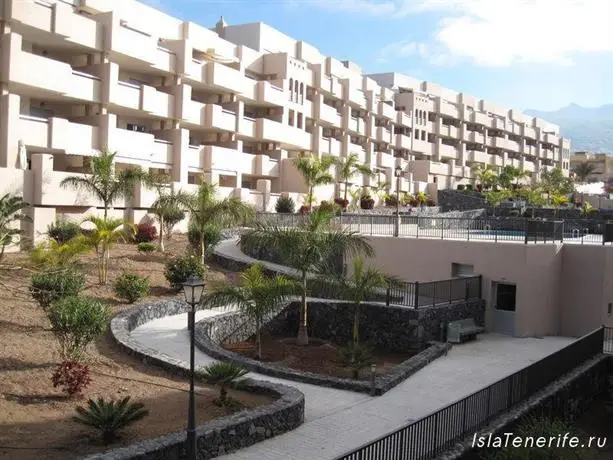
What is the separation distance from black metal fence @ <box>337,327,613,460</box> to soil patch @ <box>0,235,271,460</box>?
3.49 m

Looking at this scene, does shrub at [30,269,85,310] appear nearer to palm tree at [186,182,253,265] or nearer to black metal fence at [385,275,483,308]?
palm tree at [186,182,253,265]

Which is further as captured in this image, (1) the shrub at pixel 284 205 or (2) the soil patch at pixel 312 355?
(1) the shrub at pixel 284 205

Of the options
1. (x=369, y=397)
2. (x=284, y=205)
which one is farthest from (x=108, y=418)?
(x=284, y=205)

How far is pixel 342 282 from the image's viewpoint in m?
19.6

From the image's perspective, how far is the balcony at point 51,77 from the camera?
1077 inches

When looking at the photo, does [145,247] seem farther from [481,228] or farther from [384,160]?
[384,160]

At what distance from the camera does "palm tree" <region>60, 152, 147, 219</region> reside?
26.0 metres

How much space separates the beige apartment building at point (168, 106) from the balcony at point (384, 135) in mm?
186

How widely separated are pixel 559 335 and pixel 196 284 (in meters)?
17.8

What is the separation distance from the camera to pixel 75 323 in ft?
42.1

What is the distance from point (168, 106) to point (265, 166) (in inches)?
393

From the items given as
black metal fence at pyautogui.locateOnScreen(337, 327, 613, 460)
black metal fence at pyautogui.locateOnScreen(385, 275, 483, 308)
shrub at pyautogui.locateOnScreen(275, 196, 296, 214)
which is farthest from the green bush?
shrub at pyautogui.locateOnScreen(275, 196, 296, 214)

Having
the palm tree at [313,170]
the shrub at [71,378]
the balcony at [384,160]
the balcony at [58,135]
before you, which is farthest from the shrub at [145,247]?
the balcony at [384,160]

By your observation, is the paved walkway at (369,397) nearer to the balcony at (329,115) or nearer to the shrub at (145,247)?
the shrub at (145,247)
